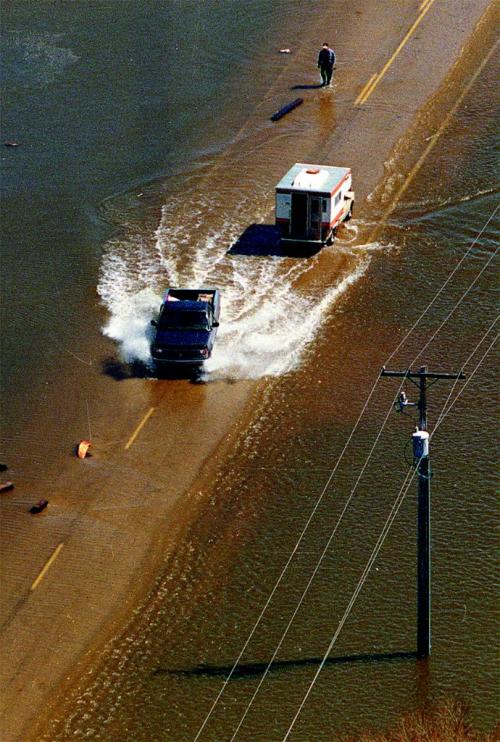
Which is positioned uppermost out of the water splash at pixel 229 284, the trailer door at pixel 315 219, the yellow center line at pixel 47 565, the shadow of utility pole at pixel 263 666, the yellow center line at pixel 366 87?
the yellow center line at pixel 366 87

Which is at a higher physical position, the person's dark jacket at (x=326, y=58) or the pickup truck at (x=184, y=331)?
the person's dark jacket at (x=326, y=58)

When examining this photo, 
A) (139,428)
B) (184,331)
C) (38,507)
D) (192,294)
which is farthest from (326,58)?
(38,507)

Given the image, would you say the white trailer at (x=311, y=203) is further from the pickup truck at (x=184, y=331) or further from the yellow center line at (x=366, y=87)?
the yellow center line at (x=366, y=87)

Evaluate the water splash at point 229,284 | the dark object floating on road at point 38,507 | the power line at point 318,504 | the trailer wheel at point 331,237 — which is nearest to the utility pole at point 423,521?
the power line at point 318,504

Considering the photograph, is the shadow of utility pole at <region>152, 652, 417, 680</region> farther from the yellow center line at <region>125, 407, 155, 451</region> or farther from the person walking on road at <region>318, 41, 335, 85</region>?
the person walking on road at <region>318, 41, 335, 85</region>

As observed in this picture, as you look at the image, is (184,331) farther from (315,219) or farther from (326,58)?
(326,58)

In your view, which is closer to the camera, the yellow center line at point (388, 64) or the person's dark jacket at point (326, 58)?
the yellow center line at point (388, 64)

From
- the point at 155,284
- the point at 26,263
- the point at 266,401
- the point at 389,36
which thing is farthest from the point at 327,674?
the point at 389,36
